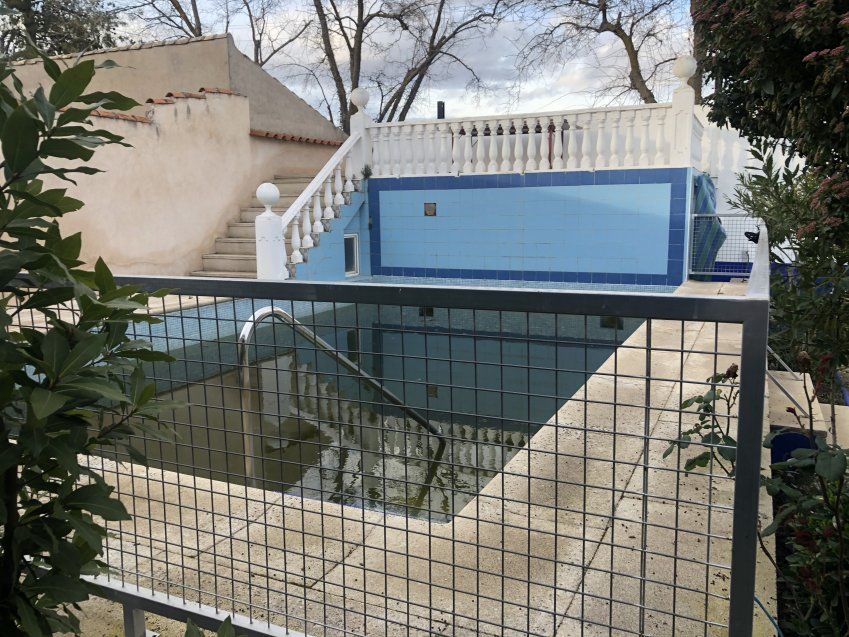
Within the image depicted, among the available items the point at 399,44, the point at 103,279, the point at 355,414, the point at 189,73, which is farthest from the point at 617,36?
the point at 103,279

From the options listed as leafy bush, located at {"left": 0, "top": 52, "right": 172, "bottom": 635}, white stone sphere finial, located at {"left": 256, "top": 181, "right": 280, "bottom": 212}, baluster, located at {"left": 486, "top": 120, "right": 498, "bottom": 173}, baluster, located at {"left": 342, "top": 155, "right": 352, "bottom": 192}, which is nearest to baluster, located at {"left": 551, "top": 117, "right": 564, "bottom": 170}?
baluster, located at {"left": 486, "top": 120, "right": 498, "bottom": 173}

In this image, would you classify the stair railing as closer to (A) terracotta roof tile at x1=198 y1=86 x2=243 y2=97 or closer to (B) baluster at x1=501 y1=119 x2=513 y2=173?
(A) terracotta roof tile at x1=198 y1=86 x2=243 y2=97

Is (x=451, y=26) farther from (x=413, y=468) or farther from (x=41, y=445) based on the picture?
(x=41, y=445)

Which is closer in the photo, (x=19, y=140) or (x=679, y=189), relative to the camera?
(x=19, y=140)

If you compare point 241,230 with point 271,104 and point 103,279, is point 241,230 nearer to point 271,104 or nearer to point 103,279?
point 271,104

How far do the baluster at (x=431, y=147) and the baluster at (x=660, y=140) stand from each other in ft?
9.17

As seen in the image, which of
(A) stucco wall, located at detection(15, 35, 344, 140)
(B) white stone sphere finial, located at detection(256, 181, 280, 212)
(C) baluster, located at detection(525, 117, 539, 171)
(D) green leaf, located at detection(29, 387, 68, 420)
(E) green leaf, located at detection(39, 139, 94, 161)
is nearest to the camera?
(D) green leaf, located at detection(29, 387, 68, 420)

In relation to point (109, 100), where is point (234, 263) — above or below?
below

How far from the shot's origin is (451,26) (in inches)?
615

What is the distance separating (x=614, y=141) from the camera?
839 cm

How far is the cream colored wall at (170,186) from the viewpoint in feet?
24.8

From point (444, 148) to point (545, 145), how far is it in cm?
135

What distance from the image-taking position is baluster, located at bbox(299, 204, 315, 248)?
27.3 ft

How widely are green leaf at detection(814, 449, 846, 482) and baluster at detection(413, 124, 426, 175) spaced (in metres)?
8.37
